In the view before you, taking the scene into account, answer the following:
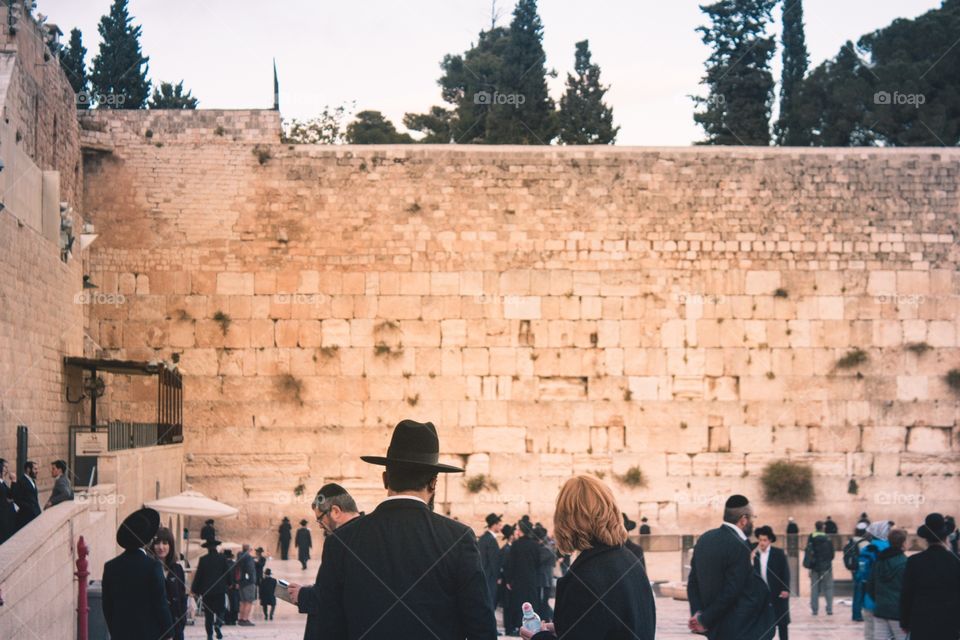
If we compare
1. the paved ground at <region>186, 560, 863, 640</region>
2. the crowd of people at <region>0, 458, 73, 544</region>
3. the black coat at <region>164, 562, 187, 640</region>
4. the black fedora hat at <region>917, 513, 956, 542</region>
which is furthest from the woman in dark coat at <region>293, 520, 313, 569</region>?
the black fedora hat at <region>917, 513, 956, 542</region>

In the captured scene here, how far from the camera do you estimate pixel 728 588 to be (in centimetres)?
668

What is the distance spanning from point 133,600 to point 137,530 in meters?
0.32

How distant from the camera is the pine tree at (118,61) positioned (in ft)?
91.9

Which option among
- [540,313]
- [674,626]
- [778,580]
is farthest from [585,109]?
[778,580]

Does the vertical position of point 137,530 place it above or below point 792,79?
below

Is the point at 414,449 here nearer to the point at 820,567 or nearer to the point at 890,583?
the point at 890,583

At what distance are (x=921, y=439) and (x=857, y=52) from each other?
547 inches

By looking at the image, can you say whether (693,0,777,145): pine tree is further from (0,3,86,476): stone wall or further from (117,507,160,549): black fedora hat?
(117,507,160,549): black fedora hat

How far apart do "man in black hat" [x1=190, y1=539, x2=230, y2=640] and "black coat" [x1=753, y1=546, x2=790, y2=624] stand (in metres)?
4.16

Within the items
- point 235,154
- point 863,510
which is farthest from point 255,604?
point 863,510

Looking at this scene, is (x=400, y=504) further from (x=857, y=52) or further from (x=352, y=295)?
(x=857, y=52)

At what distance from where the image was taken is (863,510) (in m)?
18.7

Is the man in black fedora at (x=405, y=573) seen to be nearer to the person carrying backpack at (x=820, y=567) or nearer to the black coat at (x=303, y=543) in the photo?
the person carrying backpack at (x=820, y=567)

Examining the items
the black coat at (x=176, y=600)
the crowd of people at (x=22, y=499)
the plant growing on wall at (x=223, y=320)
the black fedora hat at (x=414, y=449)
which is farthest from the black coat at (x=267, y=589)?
the black fedora hat at (x=414, y=449)
